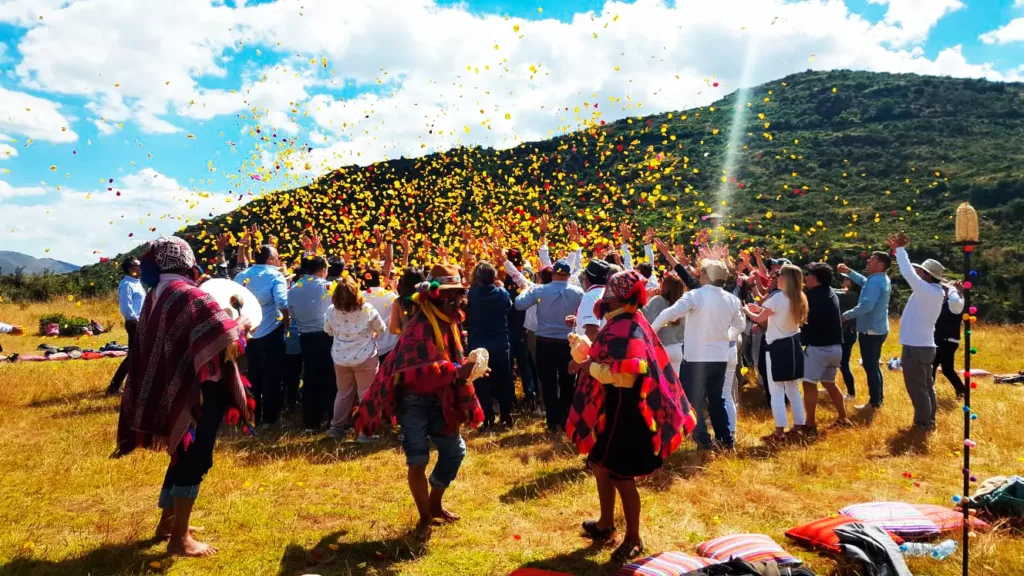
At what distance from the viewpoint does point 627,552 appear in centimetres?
421

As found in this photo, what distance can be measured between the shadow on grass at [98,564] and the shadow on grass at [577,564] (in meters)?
2.46

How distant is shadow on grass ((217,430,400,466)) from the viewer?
6.67 m

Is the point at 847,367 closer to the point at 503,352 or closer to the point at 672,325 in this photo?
the point at 672,325

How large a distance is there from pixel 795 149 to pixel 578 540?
4547 centimetres

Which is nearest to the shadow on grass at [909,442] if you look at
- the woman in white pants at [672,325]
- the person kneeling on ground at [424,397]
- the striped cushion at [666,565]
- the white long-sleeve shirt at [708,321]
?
the white long-sleeve shirt at [708,321]

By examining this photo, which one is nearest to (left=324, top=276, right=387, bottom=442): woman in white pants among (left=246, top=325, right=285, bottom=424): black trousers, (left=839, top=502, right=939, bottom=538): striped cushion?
(left=246, top=325, right=285, bottom=424): black trousers

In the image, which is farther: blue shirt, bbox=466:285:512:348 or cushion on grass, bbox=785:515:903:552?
blue shirt, bbox=466:285:512:348

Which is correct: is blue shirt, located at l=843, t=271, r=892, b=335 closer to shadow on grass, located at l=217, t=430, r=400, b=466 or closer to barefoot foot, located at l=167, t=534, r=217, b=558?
shadow on grass, located at l=217, t=430, r=400, b=466

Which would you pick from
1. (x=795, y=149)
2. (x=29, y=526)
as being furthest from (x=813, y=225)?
(x=29, y=526)

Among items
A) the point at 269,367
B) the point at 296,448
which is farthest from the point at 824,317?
the point at 269,367

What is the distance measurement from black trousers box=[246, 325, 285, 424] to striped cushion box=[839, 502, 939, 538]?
635 centimetres

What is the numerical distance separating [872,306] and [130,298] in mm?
10397

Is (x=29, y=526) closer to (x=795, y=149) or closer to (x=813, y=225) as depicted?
(x=813, y=225)

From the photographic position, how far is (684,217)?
1433 inches
